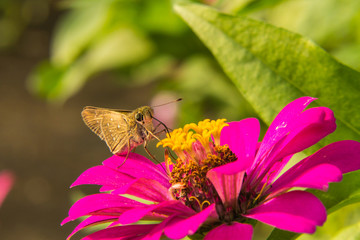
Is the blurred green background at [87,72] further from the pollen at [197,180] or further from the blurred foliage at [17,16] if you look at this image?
the pollen at [197,180]

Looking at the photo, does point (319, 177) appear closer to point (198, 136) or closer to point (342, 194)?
point (342, 194)

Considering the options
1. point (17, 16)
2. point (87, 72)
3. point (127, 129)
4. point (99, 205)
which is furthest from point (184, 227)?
point (17, 16)

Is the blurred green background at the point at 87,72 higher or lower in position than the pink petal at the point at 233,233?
higher

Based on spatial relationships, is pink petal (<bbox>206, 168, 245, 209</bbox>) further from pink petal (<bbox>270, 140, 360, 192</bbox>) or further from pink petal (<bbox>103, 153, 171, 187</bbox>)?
pink petal (<bbox>103, 153, 171, 187</bbox>)

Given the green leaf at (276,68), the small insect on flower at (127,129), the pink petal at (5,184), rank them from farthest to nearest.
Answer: the pink petal at (5,184) → the small insect on flower at (127,129) → the green leaf at (276,68)

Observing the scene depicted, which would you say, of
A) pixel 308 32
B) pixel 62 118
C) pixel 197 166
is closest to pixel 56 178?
pixel 62 118

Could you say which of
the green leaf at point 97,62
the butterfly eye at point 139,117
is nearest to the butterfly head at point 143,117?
the butterfly eye at point 139,117
